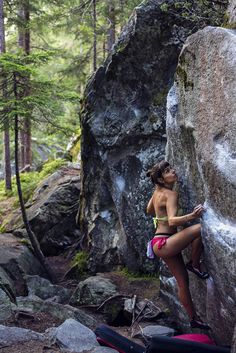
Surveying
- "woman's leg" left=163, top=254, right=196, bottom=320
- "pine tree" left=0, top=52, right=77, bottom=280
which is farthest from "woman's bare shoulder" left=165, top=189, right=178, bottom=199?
"pine tree" left=0, top=52, right=77, bottom=280

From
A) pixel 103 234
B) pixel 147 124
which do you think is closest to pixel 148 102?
Result: pixel 147 124

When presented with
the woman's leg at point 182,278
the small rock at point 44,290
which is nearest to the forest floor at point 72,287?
the small rock at point 44,290

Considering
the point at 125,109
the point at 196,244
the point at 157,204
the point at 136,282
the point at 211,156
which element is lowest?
the point at 136,282

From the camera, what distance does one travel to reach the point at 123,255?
1259 cm

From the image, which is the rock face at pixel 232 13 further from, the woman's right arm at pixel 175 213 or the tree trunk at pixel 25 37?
the tree trunk at pixel 25 37

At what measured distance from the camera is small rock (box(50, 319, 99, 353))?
269 inches

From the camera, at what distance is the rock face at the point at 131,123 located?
462 inches

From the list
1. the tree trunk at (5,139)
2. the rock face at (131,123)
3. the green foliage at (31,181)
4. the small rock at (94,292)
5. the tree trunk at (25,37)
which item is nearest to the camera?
the small rock at (94,292)

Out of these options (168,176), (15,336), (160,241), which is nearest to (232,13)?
(168,176)

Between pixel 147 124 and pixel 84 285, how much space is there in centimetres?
458

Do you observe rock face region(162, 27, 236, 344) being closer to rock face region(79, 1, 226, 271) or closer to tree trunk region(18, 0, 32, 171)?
rock face region(79, 1, 226, 271)

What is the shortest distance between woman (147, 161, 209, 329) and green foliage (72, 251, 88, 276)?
22.9 feet

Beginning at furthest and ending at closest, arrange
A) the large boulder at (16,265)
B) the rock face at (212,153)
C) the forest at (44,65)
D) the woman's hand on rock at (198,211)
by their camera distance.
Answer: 1. the forest at (44,65)
2. the large boulder at (16,265)
3. the woman's hand on rock at (198,211)
4. the rock face at (212,153)

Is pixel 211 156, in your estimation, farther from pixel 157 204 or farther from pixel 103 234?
pixel 103 234
